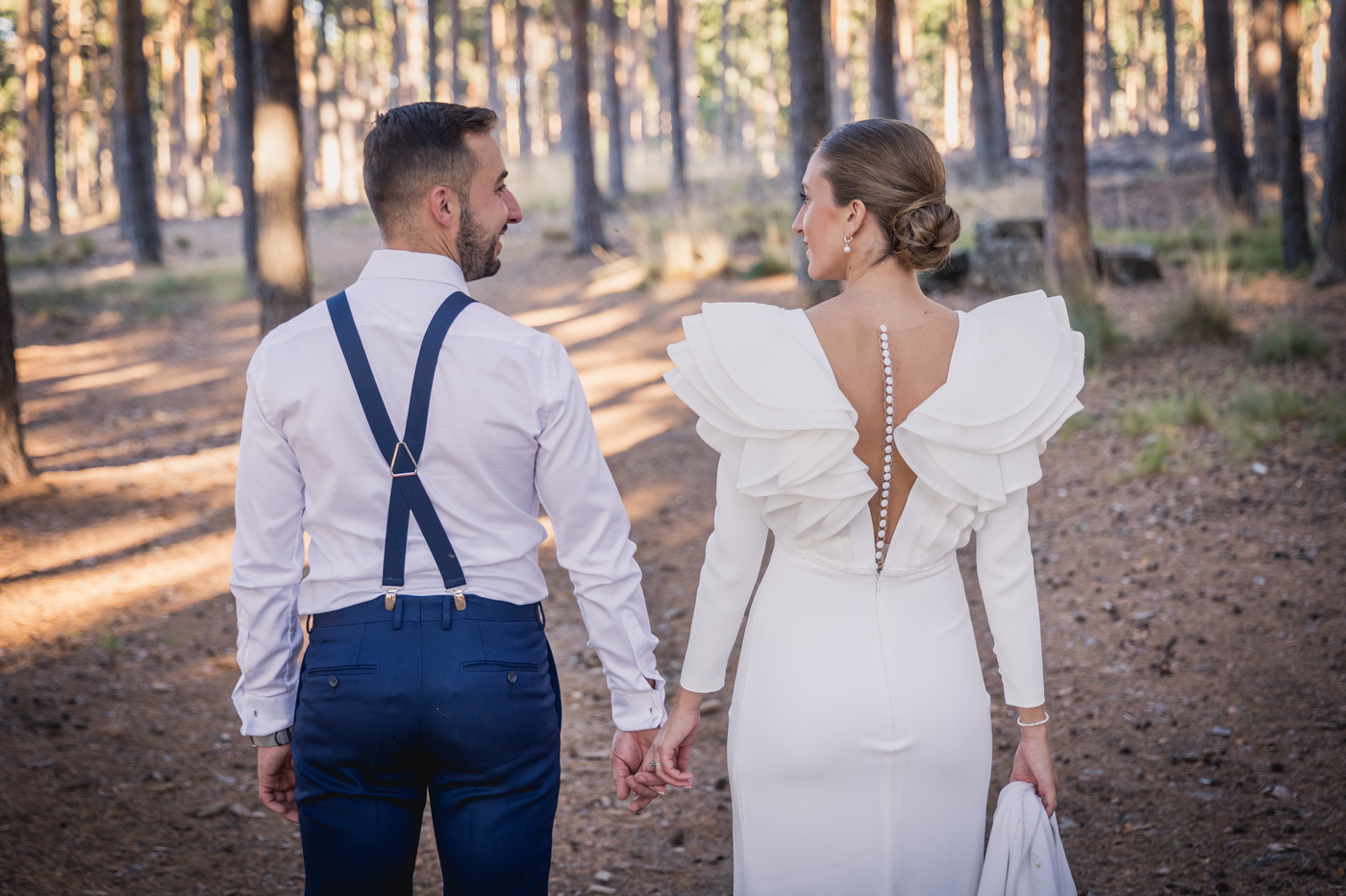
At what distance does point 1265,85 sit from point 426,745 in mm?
18061

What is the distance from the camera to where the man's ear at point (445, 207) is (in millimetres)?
2107

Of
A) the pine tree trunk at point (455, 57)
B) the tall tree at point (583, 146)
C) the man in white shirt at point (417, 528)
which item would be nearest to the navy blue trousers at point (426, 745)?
the man in white shirt at point (417, 528)

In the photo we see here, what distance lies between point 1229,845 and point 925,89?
71.7 meters

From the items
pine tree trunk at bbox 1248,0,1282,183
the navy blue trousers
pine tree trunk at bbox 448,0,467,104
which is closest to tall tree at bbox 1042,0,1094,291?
pine tree trunk at bbox 1248,0,1282,183

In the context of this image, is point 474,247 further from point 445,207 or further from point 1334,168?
point 1334,168

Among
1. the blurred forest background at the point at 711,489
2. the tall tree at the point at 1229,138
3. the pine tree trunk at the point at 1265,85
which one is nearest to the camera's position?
the blurred forest background at the point at 711,489

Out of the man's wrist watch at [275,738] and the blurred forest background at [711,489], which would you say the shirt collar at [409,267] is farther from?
the blurred forest background at [711,489]

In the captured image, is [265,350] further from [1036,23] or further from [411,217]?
[1036,23]

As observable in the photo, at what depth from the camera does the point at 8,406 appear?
706 centimetres

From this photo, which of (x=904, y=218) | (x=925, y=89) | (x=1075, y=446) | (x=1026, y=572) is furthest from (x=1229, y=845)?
(x=925, y=89)

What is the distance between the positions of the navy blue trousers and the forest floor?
1901mm

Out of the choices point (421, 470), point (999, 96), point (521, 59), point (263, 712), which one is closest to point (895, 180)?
point (421, 470)

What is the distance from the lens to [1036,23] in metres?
32.7

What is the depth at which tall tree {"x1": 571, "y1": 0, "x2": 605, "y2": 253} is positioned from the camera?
17578 mm
